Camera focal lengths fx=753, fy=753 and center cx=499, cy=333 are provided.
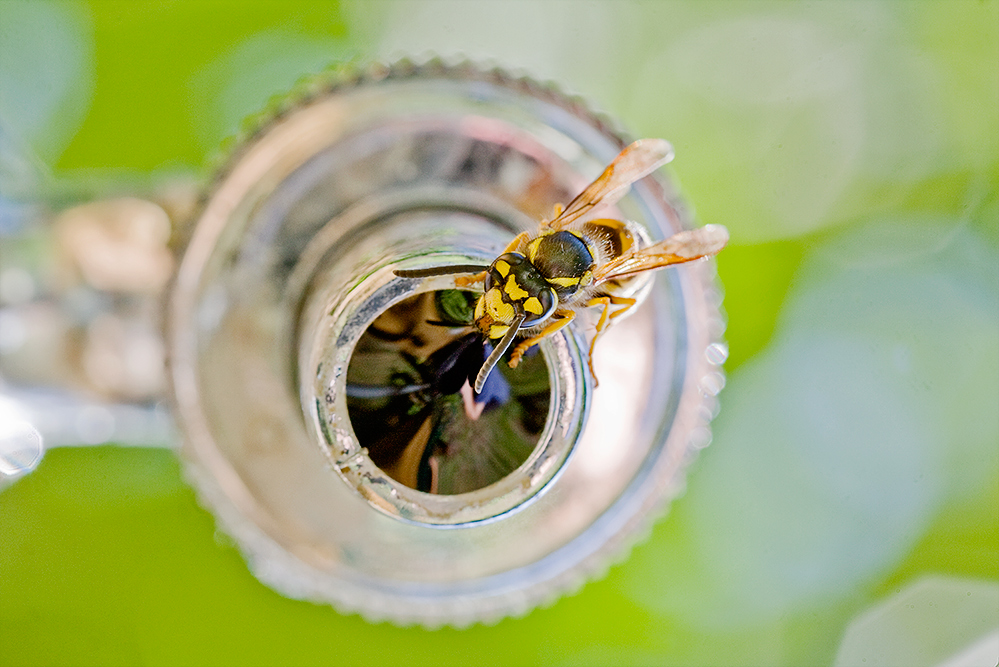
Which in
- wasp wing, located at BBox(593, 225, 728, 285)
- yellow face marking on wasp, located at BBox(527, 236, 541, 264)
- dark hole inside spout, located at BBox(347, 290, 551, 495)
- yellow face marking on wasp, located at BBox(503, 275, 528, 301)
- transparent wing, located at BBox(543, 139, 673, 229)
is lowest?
dark hole inside spout, located at BBox(347, 290, 551, 495)

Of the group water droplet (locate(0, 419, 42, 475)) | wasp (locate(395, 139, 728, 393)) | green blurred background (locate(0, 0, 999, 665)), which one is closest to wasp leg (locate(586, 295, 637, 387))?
wasp (locate(395, 139, 728, 393))

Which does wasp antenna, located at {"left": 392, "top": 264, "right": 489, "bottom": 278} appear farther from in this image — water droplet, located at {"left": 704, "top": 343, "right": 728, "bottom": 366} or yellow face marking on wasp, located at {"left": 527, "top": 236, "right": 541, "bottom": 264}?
water droplet, located at {"left": 704, "top": 343, "right": 728, "bottom": 366}

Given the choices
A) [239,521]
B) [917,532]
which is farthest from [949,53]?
[239,521]

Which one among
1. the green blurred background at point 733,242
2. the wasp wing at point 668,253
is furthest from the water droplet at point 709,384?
the green blurred background at point 733,242

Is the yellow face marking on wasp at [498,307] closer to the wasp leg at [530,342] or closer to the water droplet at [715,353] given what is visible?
the wasp leg at [530,342]

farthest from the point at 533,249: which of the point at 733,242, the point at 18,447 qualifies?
the point at 18,447

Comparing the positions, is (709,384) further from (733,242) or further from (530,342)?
(733,242)

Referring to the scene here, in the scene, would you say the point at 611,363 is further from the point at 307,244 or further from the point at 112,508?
the point at 112,508
